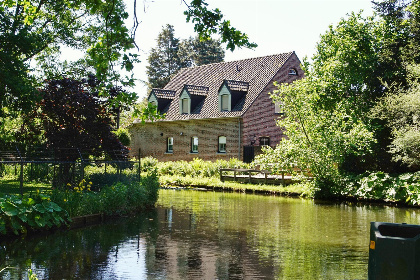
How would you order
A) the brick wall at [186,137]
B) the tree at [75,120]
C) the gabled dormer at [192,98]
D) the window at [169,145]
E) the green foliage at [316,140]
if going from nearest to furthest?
the tree at [75,120]
the green foliage at [316,140]
the brick wall at [186,137]
the gabled dormer at [192,98]
the window at [169,145]

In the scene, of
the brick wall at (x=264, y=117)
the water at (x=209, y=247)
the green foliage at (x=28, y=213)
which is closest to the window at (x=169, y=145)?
the brick wall at (x=264, y=117)

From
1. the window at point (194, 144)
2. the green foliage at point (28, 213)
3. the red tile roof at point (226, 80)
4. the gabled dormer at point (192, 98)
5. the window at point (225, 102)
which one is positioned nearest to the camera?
the green foliage at point (28, 213)

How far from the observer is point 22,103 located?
22.2 m

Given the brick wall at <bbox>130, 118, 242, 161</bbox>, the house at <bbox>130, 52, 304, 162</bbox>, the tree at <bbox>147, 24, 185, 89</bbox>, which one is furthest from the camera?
the tree at <bbox>147, 24, 185, 89</bbox>

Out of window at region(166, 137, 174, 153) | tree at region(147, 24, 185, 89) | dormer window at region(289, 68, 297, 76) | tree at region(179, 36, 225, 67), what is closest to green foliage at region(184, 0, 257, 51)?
dormer window at region(289, 68, 297, 76)

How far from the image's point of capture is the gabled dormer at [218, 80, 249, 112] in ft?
126

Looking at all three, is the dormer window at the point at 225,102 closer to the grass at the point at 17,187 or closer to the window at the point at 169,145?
the window at the point at 169,145

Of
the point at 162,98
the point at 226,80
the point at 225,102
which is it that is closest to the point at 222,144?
the point at 225,102

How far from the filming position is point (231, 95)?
3838 cm

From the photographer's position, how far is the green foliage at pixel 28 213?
44.3 ft

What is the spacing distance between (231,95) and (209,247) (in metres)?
26.2

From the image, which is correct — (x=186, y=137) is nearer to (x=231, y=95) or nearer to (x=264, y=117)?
(x=231, y=95)

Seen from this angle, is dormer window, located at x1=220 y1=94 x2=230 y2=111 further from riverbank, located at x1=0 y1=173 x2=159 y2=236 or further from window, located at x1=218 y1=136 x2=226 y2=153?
riverbank, located at x1=0 y1=173 x2=159 y2=236

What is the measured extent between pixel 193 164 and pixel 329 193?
39.6 ft
